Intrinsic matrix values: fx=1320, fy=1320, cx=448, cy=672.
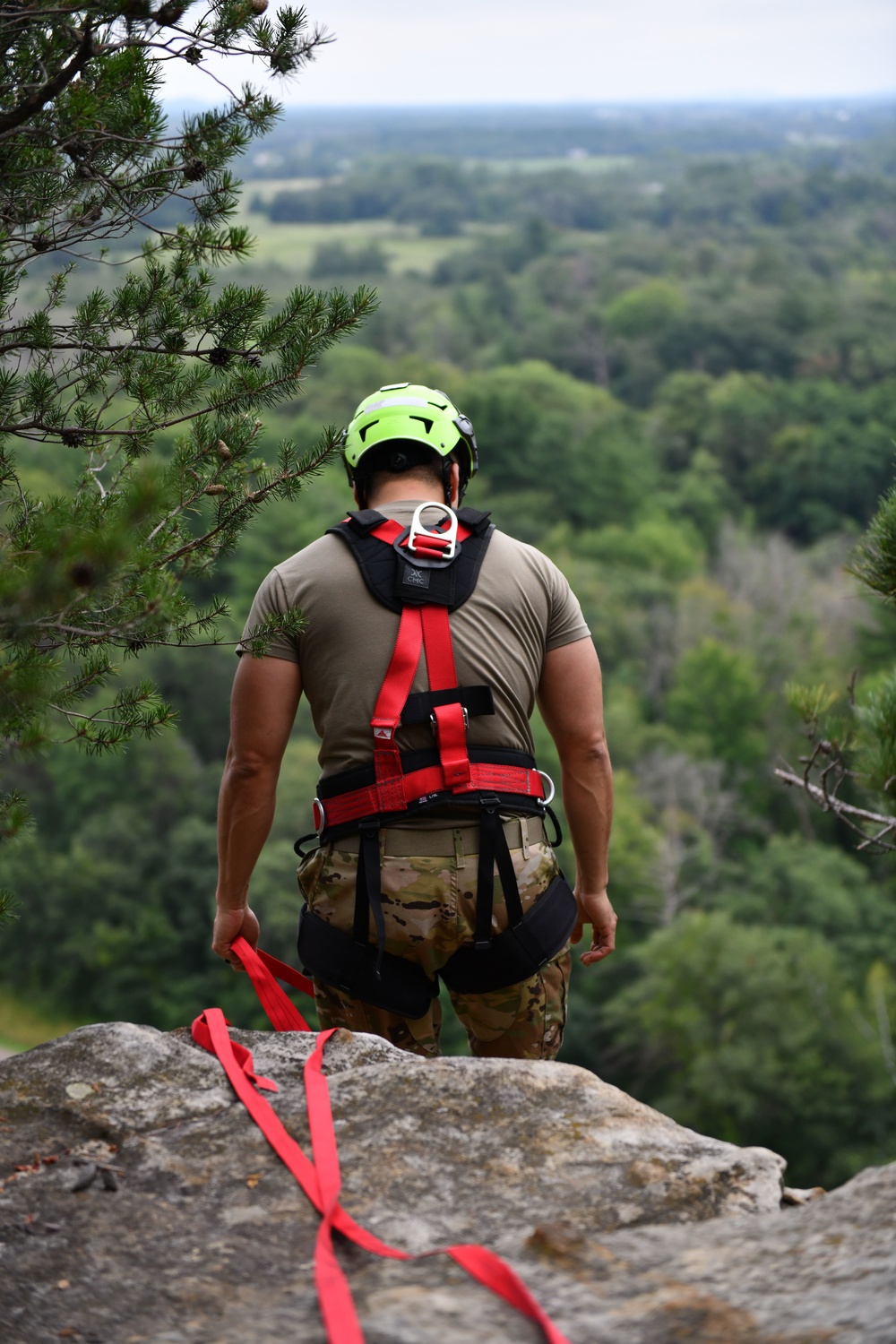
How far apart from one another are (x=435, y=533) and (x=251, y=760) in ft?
2.63

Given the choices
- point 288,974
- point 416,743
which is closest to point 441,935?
point 416,743

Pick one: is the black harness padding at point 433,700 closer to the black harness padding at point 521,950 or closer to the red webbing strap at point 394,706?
the red webbing strap at point 394,706

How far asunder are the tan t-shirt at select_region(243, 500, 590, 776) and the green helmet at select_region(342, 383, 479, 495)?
0.66ft

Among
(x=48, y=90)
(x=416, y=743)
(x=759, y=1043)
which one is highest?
(x=48, y=90)

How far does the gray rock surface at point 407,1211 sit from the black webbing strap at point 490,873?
14.6 inches

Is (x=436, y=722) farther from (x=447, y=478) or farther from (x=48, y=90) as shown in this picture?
(x=48, y=90)

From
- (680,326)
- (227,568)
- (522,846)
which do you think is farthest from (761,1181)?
(680,326)

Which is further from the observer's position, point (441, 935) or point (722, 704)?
point (722, 704)

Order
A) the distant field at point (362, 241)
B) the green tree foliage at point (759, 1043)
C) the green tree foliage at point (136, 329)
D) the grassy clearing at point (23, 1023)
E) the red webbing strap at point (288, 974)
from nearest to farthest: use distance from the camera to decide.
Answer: the green tree foliage at point (136, 329) < the red webbing strap at point (288, 974) < the green tree foliage at point (759, 1043) < the grassy clearing at point (23, 1023) < the distant field at point (362, 241)

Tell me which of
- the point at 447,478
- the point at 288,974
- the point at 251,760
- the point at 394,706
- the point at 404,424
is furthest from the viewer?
the point at 288,974

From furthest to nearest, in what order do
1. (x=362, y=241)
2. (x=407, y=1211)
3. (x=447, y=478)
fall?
(x=362, y=241)
(x=447, y=478)
(x=407, y=1211)

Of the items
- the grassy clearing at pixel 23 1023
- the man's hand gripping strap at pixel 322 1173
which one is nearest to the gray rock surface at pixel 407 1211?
the man's hand gripping strap at pixel 322 1173

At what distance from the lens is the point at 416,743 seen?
3.57m

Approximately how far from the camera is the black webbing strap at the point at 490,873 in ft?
11.6
